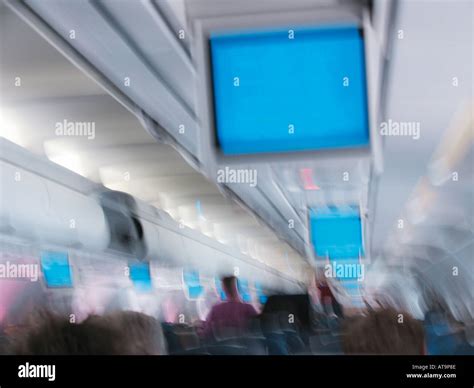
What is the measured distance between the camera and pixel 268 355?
3.05 metres

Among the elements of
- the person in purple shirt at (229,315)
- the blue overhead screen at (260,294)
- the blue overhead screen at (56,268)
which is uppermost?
the blue overhead screen at (56,268)

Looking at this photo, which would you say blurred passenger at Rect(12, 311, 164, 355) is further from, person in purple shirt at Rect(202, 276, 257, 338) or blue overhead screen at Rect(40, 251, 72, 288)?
blue overhead screen at Rect(40, 251, 72, 288)

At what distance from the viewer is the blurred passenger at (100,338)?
3.12m

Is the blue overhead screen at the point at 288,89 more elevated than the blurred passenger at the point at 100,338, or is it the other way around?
the blue overhead screen at the point at 288,89

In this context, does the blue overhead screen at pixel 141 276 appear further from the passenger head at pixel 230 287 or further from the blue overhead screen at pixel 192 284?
the passenger head at pixel 230 287

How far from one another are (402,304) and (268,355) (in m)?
0.64

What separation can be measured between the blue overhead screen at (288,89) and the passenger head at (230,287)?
77 cm

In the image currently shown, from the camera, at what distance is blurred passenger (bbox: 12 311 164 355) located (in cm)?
312

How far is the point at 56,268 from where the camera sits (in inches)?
145

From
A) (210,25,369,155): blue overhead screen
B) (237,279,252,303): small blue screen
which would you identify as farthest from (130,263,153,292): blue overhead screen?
(210,25,369,155): blue overhead screen

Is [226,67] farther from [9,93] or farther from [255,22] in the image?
[9,93]

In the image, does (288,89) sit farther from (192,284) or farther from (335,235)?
(192,284)

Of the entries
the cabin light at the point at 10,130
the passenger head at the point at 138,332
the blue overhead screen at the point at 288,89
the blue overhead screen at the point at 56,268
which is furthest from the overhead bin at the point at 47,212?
the blue overhead screen at the point at 288,89

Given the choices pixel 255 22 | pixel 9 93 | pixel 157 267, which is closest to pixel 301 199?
pixel 157 267
